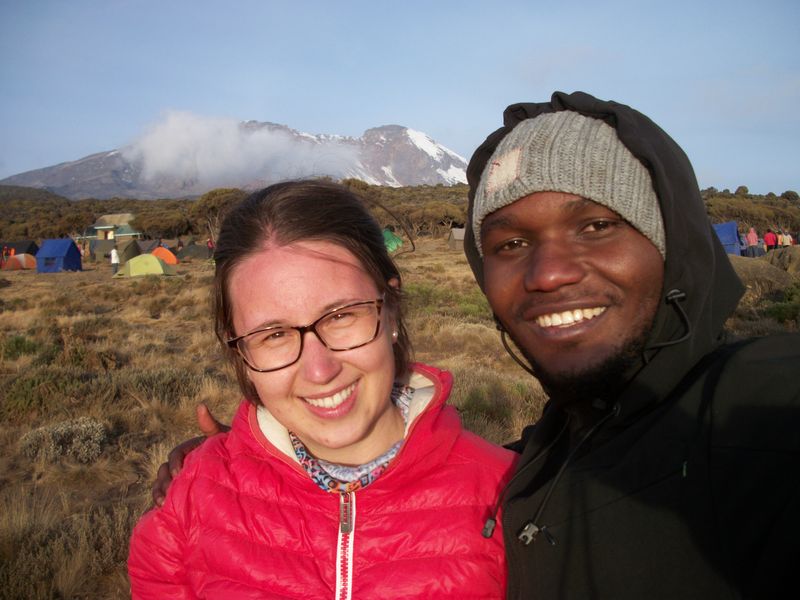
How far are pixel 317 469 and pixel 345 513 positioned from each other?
168mm

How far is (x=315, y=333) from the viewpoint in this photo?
1572mm

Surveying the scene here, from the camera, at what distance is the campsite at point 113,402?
3.37 metres

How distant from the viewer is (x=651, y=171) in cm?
134

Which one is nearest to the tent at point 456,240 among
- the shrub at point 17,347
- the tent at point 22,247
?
the shrub at point 17,347

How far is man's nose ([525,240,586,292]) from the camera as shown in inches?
52.7

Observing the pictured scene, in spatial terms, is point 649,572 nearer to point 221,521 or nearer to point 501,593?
point 501,593

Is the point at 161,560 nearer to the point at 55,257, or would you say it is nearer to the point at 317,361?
the point at 317,361

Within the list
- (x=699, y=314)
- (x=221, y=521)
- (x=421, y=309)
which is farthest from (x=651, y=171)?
(x=421, y=309)

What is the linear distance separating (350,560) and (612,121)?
1368 mm

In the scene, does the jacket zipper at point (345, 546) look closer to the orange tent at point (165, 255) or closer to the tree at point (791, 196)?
the orange tent at point (165, 255)

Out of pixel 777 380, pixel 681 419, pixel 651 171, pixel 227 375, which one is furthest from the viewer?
pixel 227 375

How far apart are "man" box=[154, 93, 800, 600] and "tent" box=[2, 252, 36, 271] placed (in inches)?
1576

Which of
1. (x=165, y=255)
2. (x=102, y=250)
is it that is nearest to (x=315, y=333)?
(x=165, y=255)

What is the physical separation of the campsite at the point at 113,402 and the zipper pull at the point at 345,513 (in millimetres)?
1403
